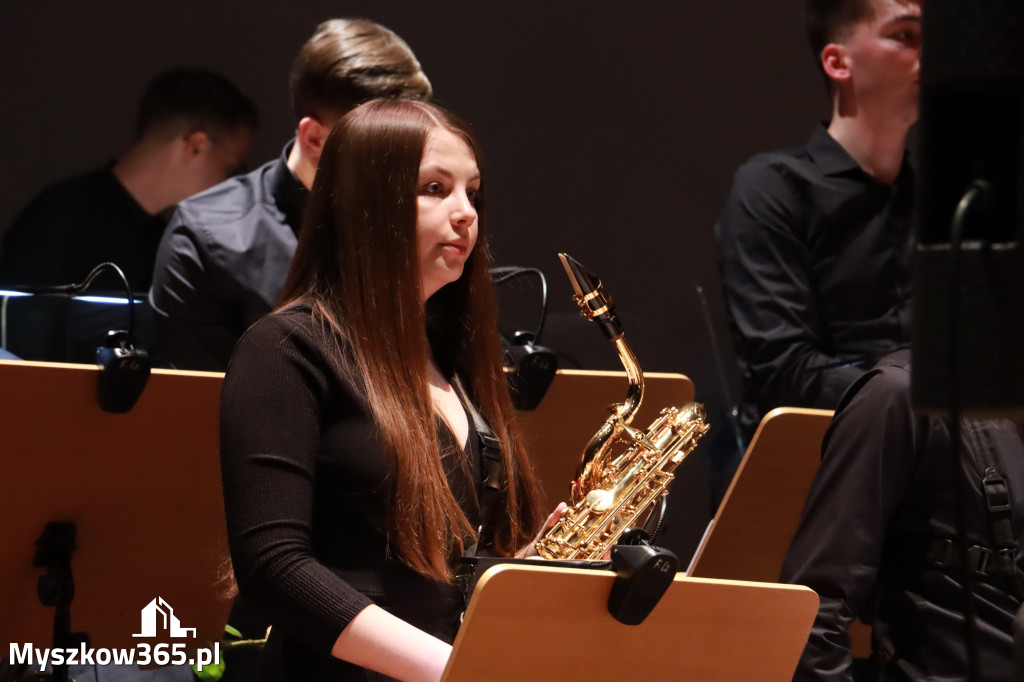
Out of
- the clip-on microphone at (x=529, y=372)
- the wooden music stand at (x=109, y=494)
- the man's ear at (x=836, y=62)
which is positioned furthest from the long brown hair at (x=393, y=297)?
the man's ear at (x=836, y=62)

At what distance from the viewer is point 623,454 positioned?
89.1 inches

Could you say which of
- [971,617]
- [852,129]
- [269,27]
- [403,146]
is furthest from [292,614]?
[269,27]

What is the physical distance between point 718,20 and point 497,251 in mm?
992

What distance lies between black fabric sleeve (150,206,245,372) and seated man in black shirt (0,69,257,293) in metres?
0.65

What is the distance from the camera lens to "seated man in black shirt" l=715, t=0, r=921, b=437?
9.30 ft

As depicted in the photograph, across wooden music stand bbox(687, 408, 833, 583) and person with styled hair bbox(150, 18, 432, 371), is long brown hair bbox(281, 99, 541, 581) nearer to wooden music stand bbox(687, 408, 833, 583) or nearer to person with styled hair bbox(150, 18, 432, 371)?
wooden music stand bbox(687, 408, 833, 583)

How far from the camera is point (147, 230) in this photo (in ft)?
11.2

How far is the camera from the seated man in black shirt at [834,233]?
284 centimetres

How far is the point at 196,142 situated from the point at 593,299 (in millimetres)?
1717

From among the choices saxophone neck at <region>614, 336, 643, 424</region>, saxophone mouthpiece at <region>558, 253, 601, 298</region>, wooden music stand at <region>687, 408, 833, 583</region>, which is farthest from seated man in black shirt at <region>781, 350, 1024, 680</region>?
saxophone mouthpiece at <region>558, 253, 601, 298</region>

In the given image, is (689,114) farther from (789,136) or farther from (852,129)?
(852,129)

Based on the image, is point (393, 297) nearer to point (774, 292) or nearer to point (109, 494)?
point (109, 494)

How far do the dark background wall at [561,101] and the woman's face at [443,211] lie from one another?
1507 mm

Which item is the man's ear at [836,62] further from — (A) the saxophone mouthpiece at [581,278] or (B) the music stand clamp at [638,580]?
(B) the music stand clamp at [638,580]
